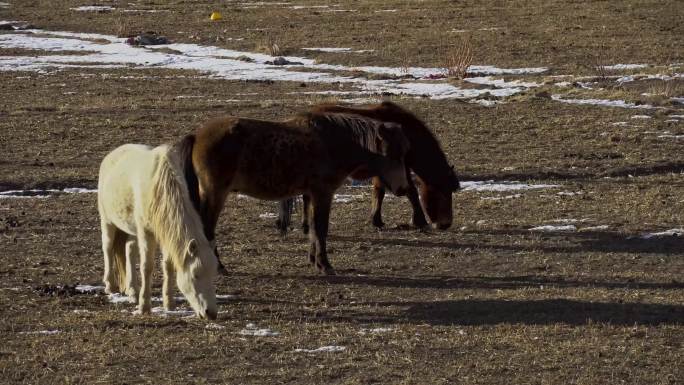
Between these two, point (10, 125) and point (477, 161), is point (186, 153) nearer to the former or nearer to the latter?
point (477, 161)

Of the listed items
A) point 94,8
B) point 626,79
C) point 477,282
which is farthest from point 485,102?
point 94,8

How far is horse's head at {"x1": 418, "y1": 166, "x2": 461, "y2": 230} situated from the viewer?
1224cm

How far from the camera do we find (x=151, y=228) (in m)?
8.55

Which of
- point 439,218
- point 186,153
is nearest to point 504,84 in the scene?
point 439,218

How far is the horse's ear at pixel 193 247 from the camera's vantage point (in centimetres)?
812

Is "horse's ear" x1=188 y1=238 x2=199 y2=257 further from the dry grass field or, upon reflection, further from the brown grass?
the brown grass

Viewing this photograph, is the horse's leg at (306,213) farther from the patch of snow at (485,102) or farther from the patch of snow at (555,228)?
the patch of snow at (485,102)

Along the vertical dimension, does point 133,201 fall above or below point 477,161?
above

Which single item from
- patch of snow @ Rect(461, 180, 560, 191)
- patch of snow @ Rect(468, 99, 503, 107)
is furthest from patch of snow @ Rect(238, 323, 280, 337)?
patch of snow @ Rect(468, 99, 503, 107)

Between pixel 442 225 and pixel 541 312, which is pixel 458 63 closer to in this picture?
pixel 442 225

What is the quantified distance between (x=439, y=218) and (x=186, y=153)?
3323mm

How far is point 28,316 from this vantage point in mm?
8773

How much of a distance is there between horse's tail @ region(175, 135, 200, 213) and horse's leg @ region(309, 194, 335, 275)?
111 cm

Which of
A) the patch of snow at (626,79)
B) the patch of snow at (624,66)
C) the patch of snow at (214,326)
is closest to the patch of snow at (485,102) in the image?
the patch of snow at (626,79)
